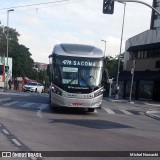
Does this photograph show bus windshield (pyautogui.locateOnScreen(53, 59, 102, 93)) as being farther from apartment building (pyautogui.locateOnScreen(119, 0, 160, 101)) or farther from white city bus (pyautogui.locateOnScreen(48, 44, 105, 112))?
apartment building (pyautogui.locateOnScreen(119, 0, 160, 101))

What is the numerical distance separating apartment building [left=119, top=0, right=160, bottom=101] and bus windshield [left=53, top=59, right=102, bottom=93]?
26.6 meters

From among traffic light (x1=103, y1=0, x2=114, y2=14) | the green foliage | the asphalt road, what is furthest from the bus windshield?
the green foliage

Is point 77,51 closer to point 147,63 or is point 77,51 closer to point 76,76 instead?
point 76,76

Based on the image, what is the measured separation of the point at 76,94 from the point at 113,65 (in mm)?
76505

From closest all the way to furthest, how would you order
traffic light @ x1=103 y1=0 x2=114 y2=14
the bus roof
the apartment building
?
the bus roof
traffic light @ x1=103 y1=0 x2=114 y2=14
the apartment building

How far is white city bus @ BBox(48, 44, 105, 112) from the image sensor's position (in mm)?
21594

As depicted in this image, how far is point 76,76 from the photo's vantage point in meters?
22.2

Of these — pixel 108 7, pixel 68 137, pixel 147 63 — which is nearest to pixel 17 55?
pixel 147 63

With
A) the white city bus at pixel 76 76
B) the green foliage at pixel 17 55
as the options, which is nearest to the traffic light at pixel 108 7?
the white city bus at pixel 76 76

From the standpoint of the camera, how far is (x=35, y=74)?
13050cm

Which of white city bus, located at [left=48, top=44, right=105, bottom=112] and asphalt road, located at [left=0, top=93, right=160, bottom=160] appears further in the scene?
white city bus, located at [left=48, top=44, right=105, bottom=112]

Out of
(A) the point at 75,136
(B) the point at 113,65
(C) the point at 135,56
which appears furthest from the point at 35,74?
(A) the point at 75,136

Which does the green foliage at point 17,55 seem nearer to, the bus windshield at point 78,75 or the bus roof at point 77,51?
the bus roof at point 77,51

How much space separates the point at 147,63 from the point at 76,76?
32.7 meters
